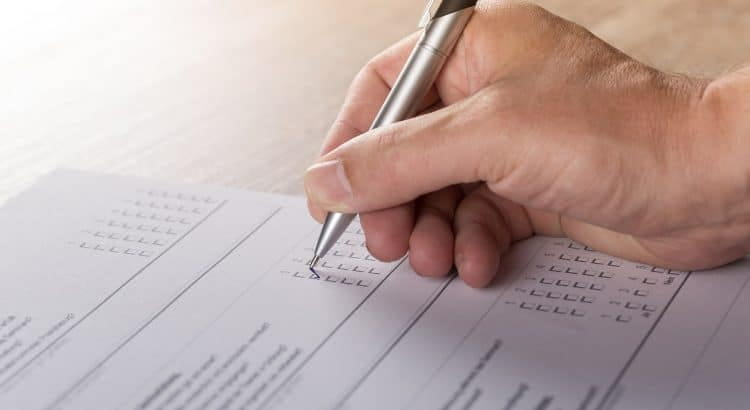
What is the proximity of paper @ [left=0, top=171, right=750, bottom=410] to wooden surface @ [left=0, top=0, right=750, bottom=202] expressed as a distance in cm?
17

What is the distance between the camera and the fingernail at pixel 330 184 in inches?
25.3

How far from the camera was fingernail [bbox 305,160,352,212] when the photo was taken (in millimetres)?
643

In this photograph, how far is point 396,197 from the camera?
2.13ft

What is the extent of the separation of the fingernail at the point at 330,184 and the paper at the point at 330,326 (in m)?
0.05

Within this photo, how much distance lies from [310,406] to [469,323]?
112 mm

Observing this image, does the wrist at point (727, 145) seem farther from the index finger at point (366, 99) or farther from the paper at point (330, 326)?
the index finger at point (366, 99)

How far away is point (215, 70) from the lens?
1113mm

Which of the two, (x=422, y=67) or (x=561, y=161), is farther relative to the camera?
(x=422, y=67)

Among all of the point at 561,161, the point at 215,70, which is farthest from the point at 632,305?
the point at 215,70

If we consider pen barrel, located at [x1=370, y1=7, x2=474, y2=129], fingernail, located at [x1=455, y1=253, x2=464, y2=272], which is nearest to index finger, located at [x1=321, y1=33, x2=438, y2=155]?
pen barrel, located at [x1=370, y1=7, x2=474, y2=129]

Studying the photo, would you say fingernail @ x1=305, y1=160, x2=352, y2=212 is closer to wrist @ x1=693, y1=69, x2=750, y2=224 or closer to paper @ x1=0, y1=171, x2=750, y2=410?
paper @ x1=0, y1=171, x2=750, y2=410

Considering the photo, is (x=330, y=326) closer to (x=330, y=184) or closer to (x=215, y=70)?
(x=330, y=184)

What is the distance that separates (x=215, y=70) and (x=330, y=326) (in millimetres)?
566

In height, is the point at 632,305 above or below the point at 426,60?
below
